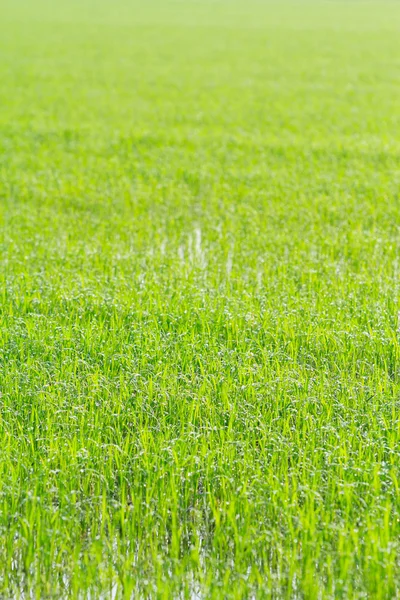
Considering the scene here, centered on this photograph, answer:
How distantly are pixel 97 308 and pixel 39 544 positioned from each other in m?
2.72

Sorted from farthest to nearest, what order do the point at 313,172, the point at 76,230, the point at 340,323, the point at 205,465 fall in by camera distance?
the point at 313,172 → the point at 76,230 → the point at 340,323 → the point at 205,465

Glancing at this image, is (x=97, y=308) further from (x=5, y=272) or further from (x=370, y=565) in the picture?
(x=370, y=565)

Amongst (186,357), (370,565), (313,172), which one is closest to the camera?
(370,565)

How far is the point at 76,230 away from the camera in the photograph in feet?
28.0

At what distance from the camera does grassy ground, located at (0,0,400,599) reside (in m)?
3.63

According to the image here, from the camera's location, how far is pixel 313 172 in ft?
36.2

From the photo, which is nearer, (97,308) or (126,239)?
(97,308)

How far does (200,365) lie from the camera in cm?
517

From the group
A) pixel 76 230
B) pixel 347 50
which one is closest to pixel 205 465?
pixel 76 230

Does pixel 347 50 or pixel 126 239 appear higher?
pixel 347 50

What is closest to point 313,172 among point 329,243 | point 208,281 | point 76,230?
point 329,243

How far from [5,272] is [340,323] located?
3.26 m

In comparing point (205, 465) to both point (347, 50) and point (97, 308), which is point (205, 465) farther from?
point (347, 50)

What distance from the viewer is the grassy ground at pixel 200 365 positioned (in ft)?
11.9
